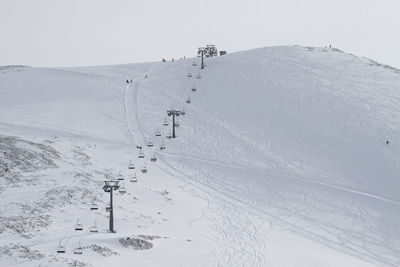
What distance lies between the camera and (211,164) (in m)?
50.2

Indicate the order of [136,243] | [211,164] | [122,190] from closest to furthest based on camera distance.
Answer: [136,243] → [122,190] → [211,164]

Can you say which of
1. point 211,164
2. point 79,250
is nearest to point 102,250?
point 79,250

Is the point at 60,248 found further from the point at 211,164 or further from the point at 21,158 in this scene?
the point at 211,164

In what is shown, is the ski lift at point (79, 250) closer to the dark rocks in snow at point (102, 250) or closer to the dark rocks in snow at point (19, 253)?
the dark rocks in snow at point (102, 250)

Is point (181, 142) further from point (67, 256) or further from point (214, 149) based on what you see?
point (67, 256)

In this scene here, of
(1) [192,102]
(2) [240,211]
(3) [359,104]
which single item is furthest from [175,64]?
(2) [240,211]

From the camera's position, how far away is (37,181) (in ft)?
121

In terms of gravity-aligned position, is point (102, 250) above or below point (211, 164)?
above

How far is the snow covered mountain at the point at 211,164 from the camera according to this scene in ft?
100

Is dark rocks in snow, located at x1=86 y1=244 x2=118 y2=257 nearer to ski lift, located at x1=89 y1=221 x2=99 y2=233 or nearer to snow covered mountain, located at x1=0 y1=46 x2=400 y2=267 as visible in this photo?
snow covered mountain, located at x1=0 y1=46 x2=400 y2=267

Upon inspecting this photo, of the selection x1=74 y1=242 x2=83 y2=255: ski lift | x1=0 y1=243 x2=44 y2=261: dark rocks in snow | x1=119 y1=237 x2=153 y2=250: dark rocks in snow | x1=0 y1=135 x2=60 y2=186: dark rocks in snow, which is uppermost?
x1=0 y1=135 x2=60 y2=186: dark rocks in snow

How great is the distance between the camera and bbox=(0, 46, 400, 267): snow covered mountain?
30.6 meters

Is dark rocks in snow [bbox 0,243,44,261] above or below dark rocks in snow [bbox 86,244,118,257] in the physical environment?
above

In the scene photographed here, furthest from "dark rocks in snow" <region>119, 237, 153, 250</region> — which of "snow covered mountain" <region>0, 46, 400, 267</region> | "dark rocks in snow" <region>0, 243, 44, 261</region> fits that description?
"dark rocks in snow" <region>0, 243, 44, 261</region>
